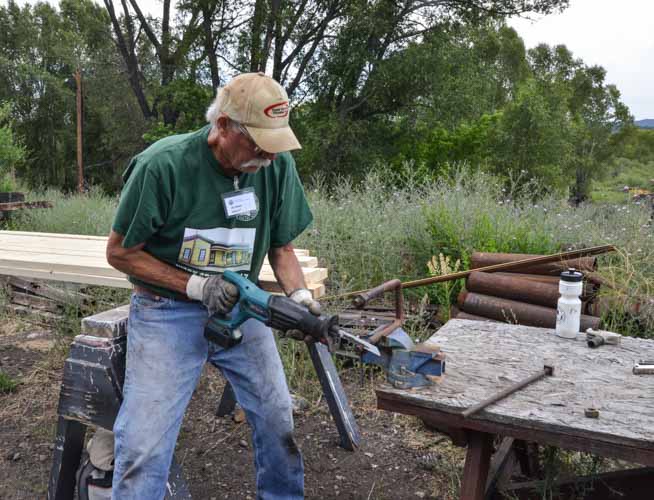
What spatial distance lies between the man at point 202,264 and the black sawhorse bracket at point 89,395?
191 millimetres

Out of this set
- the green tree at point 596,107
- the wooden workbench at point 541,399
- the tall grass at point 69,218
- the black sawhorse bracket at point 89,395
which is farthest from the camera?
the green tree at point 596,107

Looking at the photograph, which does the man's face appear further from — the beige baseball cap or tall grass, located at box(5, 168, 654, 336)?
tall grass, located at box(5, 168, 654, 336)

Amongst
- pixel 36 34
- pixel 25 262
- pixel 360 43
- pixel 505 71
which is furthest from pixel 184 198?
pixel 36 34

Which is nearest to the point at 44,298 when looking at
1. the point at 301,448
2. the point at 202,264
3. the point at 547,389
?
the point at 301,448

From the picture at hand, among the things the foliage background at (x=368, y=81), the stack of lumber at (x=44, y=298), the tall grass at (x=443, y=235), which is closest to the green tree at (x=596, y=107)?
the foliage background at (x=368, y=81)

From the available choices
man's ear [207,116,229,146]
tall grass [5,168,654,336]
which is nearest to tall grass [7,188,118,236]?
tall grass [5,168,654,336]

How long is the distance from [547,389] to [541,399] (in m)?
0.10

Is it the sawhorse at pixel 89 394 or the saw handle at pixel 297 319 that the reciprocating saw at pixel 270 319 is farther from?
the sawhorse at pixel 89 394

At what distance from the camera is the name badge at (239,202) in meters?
2.13

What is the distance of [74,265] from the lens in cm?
305

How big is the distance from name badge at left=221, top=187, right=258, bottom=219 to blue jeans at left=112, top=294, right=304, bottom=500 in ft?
1.32

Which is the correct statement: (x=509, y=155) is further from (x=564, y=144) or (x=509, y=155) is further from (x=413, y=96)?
(x=413, y=96)

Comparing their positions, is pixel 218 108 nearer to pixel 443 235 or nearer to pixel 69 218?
pixel 443 235

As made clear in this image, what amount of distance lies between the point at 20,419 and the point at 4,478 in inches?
24.5
